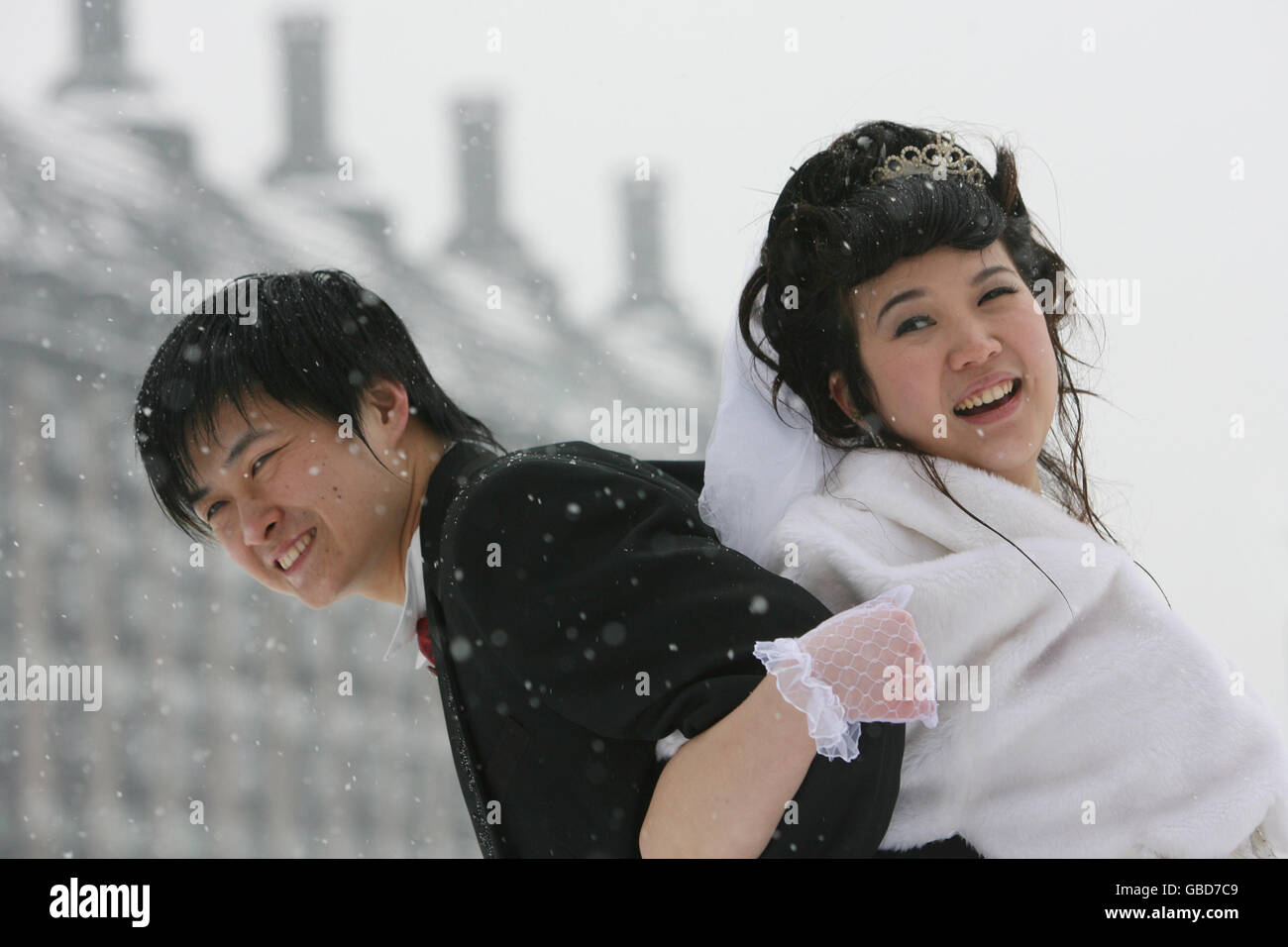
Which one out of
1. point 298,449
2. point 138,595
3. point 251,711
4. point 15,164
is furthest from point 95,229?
point 298,449

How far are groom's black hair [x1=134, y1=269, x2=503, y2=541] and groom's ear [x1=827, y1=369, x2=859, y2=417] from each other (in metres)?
0.49

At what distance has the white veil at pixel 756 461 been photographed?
1225 millimetres

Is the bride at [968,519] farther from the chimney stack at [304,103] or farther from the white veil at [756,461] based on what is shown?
the chimney stack at [304,103]

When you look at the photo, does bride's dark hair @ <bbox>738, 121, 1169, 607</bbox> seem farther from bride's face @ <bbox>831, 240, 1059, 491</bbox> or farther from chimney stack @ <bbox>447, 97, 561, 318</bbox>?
chimney stack @ <bbox>447, 97, 561, 318</bbox>

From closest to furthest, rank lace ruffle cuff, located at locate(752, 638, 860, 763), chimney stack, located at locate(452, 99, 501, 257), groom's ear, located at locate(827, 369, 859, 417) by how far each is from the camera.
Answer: lace ruffle cuff, located at locate(752, 638, 860, 763), groom's ear, located at locate(827, 369, 859, 417), chimney stack, located at locate(452, 99, 501, 257)

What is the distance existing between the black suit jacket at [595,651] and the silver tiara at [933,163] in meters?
0.45

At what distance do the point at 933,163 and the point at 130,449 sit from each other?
86.0 feet

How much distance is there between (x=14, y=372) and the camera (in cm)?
2750

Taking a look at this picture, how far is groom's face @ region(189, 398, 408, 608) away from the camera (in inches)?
50.1

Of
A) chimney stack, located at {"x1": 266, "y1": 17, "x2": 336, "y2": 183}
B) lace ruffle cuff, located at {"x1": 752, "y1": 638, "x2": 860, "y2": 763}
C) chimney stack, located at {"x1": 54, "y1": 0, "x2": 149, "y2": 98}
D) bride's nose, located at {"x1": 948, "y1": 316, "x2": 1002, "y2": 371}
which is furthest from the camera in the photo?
chimney stack, located at {"x1": 54, "y1": 0, "x2": 149, "y2": 98}

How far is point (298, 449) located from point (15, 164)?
31631mm

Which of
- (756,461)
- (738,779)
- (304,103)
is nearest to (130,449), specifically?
(304,103)

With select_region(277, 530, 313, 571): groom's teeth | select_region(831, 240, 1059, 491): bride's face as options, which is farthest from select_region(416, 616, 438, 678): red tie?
select_region(831, 240, 1059, 491): bride's face

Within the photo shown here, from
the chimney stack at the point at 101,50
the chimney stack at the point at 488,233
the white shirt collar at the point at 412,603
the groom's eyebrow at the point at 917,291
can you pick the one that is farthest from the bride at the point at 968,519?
the chimney stack at the point at 488,233
